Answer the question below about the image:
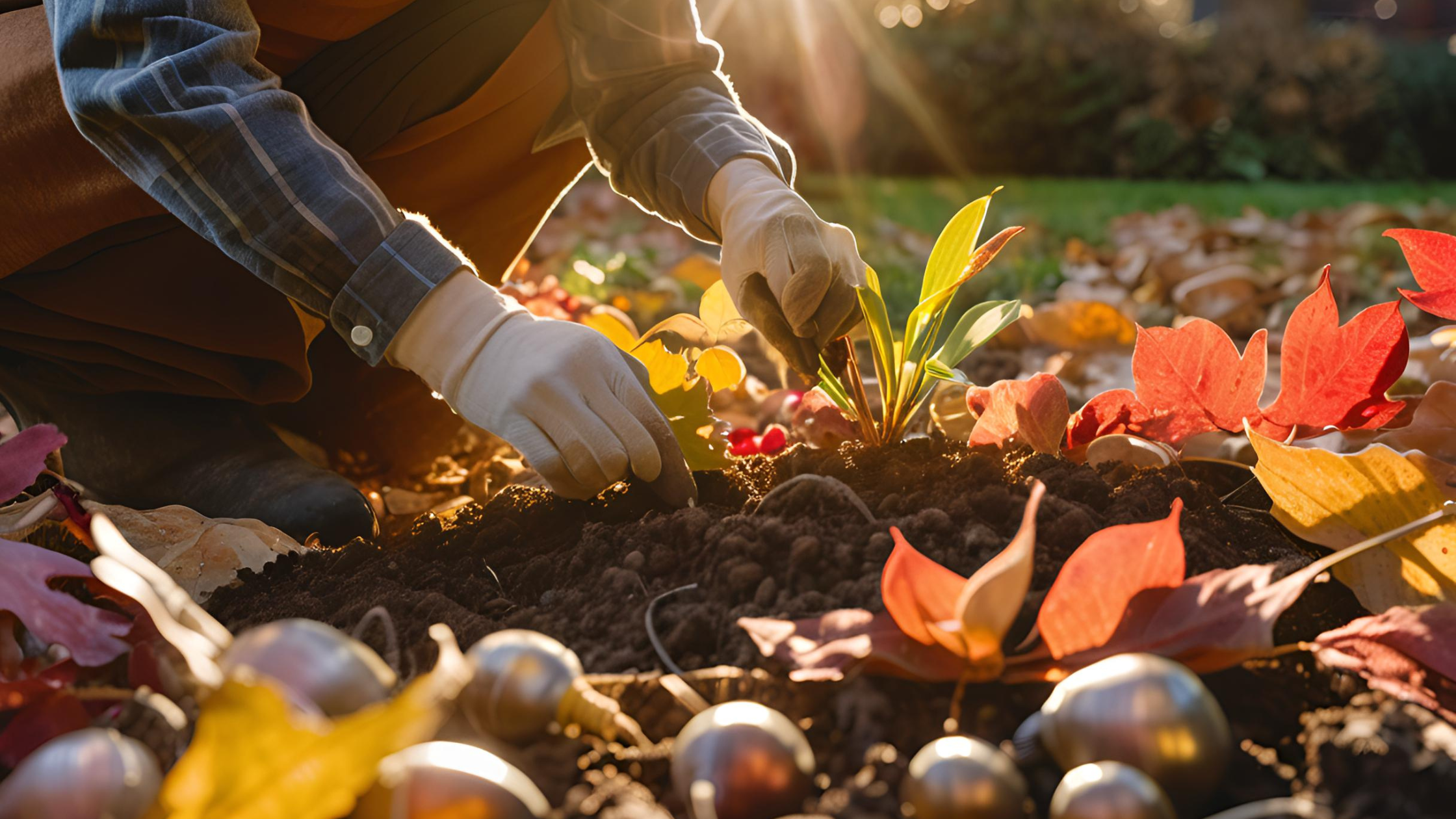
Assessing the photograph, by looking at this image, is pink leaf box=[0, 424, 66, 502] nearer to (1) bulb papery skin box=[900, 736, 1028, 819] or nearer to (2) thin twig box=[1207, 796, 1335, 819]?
(1) bulb papery skin box=[900, 736, 1028, 819]

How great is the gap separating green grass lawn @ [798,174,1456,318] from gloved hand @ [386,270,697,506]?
1.80 m

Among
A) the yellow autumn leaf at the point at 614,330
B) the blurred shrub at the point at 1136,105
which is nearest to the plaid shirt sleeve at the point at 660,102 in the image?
the yellow autumn leaf at the point at 614,330

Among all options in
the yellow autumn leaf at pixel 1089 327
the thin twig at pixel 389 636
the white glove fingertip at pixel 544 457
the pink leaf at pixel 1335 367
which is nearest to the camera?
the thin twig at pixel 389 636

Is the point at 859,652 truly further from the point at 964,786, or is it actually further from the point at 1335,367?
the point at 1335,367

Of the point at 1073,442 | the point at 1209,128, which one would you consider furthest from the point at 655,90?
the point at 1209,128

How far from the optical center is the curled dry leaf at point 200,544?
1077mm

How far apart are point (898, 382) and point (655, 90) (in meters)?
0.72

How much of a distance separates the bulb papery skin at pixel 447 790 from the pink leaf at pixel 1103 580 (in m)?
0.34

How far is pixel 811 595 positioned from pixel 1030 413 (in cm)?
46

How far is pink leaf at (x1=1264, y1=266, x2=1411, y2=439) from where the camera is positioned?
982mm

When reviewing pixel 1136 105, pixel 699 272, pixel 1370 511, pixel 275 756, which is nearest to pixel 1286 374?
pixel 1370 511

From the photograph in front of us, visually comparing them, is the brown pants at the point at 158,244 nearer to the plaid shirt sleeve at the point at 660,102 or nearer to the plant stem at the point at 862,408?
the plaid shirt sleeve at the point at 660,102

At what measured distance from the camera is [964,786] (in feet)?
1.68

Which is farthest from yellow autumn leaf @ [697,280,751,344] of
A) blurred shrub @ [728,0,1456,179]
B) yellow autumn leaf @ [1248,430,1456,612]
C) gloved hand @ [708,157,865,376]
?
blurred shrub @ [728,0,1456,179]
